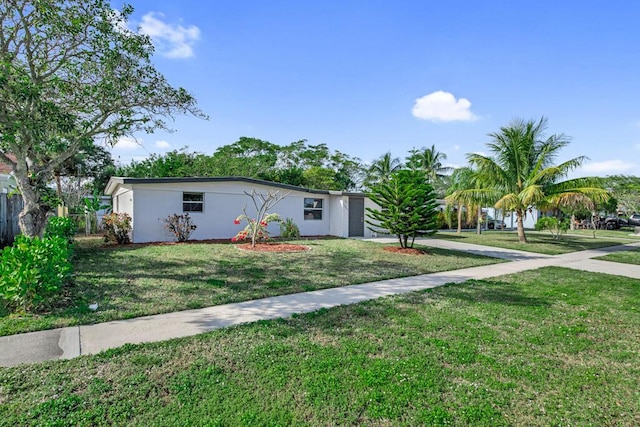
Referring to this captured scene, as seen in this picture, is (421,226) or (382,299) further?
(421,226)

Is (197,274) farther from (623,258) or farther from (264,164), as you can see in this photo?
(264,164)

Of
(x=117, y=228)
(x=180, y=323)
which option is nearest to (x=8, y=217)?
(x=117, y=228)

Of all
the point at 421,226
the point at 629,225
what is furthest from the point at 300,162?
the point at 629,225

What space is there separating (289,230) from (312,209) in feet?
7.43

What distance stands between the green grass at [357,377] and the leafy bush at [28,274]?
1.65 metres

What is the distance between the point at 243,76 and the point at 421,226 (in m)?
8.82

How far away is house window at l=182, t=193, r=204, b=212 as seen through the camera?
13539mm

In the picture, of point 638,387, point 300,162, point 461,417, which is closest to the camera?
point 461,417

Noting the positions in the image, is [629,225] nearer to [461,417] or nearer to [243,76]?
[243,76]

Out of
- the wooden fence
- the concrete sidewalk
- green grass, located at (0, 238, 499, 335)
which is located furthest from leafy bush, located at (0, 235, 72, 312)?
the wooden fence

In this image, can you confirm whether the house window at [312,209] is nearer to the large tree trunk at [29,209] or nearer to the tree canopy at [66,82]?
the tree canopy at [66,82]

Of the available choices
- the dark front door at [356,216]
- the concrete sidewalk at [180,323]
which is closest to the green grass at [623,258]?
the concrete sidewalk at [180,323]

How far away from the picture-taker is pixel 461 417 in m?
2.50

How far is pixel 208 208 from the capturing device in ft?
45.8
